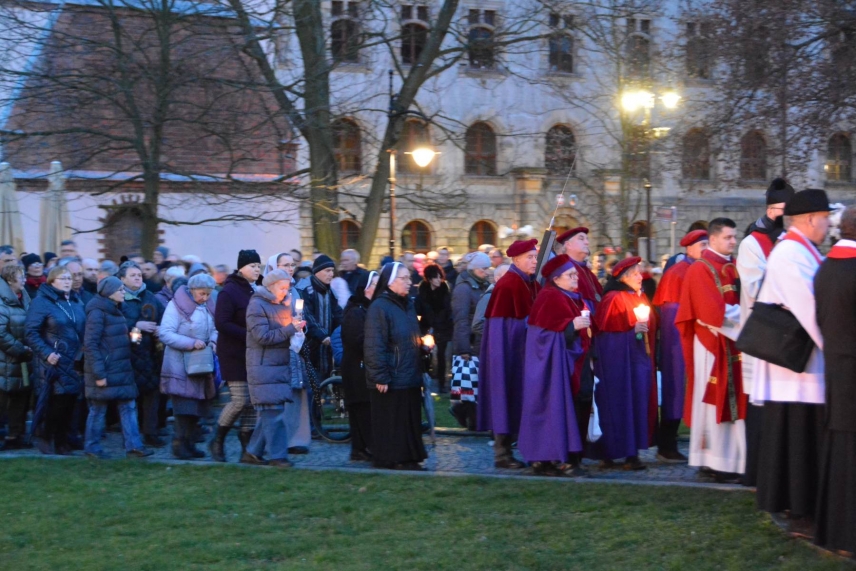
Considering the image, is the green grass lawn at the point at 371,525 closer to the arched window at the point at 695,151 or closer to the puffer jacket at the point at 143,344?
the puffer jacket at the point at 143,344

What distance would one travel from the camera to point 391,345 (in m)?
9.37

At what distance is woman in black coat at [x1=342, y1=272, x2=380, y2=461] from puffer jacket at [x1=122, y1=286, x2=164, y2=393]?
230 centimetres

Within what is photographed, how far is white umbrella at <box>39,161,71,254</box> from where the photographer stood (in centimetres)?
1812

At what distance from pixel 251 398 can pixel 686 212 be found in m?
30.2

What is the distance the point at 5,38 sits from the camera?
17750 millimetres

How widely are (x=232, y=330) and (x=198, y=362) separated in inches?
30.6

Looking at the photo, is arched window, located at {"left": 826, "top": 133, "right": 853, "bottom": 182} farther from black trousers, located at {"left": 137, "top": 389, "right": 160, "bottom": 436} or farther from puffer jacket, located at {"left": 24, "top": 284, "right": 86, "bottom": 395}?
puffer jacket, located at {"left": 24, "top": 284, "right": 86, "bottom": 395}

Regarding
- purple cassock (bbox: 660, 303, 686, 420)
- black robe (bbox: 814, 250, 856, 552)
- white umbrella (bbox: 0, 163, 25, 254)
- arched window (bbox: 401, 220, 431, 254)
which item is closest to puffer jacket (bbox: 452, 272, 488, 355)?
purple cassock (bbox: 660, 303, 686, 420)

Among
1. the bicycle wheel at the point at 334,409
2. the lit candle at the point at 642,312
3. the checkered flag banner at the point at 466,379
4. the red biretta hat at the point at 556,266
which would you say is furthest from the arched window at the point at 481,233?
the red biretta hat at the point at 556,266

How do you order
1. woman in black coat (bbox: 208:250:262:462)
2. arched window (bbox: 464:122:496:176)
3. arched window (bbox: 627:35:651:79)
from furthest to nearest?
arched window (bbox: 464:122:496:176), arched window (bbox: 627:35:651:79), woman in black coat (bbox: 208:250:262:462)

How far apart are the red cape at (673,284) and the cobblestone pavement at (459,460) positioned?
1476mm

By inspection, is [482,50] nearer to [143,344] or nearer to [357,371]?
[143,344]

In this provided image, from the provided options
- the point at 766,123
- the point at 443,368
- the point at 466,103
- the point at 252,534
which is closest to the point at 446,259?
the point at 443,368

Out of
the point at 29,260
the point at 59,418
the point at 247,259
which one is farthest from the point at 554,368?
the point at 29,260
